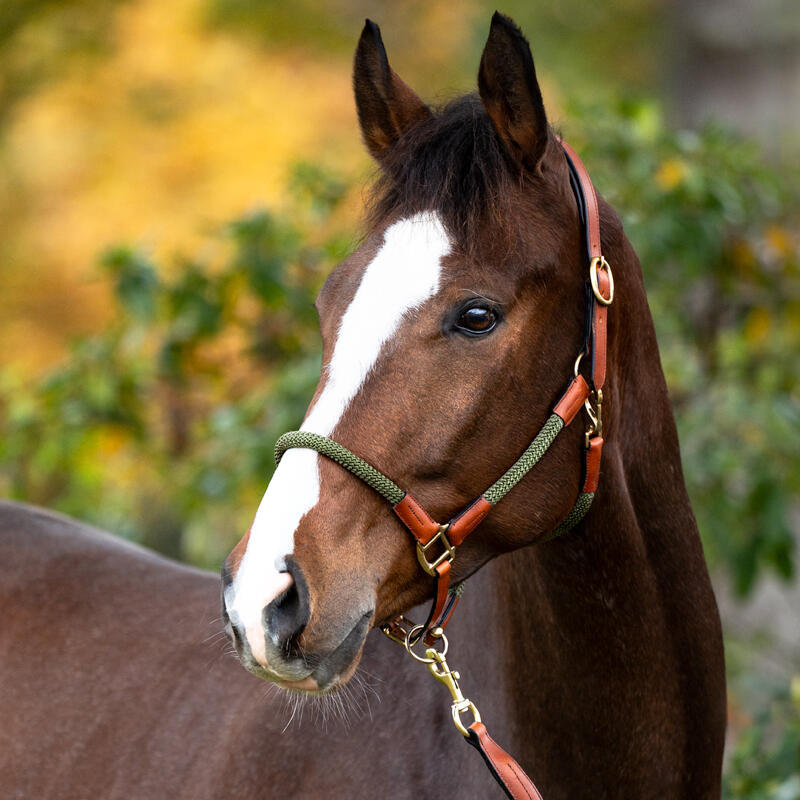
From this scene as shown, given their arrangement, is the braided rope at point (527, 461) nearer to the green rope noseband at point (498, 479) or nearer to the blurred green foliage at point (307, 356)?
the green rope noseband at point (498, 479)

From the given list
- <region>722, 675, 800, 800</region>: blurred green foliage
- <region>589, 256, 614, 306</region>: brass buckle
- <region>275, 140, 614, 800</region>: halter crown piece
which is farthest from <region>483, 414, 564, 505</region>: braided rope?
<region>722, 675, 800, 800</region>: blurred green foliage

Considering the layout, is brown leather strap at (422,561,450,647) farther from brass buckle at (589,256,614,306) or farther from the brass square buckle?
brass buckle at (589,256,614,306)

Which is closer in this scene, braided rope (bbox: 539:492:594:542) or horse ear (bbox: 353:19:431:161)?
braided rope (bbox: 539:492:594:542)

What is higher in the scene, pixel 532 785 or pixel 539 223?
pixel 539 223

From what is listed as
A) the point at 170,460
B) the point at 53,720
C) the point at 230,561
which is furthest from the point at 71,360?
the point at 230,561

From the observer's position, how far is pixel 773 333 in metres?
4.10

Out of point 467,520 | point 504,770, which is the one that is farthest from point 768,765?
point 467,520

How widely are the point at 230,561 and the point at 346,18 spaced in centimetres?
971

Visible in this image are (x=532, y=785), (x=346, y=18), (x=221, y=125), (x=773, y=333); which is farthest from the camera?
(x=346, y=18)

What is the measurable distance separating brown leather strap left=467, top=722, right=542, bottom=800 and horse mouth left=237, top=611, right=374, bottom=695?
0.96 feet

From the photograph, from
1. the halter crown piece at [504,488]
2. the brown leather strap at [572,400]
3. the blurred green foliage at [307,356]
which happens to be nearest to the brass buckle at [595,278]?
the halter crown piece at [504,488]

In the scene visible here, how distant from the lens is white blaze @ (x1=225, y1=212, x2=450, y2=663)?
1.48 meters

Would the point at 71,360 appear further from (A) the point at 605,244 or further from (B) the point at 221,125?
(B) the point at 221,125

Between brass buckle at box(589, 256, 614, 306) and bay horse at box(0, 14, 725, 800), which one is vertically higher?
brass buckle at box(589, 256, 614, 306)
